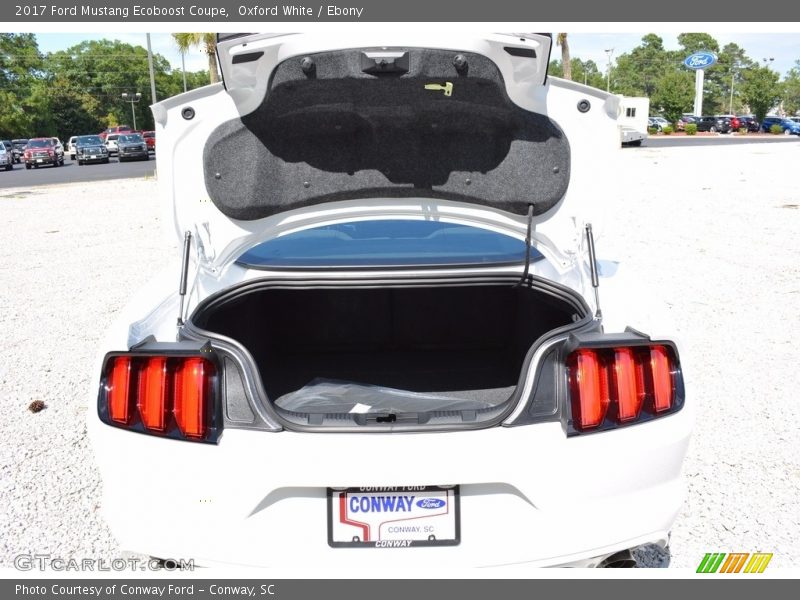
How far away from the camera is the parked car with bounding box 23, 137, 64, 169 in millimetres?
35219

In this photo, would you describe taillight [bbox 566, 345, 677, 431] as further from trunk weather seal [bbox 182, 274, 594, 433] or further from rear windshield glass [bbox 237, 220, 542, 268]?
rear windshield glass [bbox 237, 220, 542, 268]

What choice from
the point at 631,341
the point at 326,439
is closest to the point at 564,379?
the point at 631,341

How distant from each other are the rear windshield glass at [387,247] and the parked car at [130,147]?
1437 inches

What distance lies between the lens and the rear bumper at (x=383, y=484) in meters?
2.07

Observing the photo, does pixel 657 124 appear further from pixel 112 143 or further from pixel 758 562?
pixel 758 562

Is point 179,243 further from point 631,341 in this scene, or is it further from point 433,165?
point 631,341

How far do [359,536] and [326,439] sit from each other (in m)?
0.32

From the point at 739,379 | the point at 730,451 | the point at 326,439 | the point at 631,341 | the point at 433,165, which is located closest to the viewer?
the point at 326,439

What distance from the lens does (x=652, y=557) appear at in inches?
117

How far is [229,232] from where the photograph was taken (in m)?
2.95

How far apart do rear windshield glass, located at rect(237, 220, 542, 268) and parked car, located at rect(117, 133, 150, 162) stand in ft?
120

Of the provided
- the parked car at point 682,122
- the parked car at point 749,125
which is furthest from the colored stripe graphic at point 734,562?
the parked car at point 749,125

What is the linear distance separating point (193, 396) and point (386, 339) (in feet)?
5.16

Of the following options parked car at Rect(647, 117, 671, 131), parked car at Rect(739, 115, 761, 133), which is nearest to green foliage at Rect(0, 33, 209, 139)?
parked car at Rect(647, 117, 671, 131)
